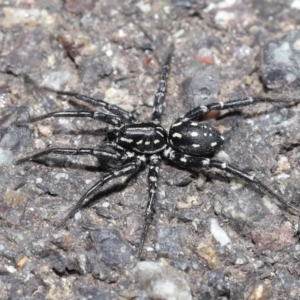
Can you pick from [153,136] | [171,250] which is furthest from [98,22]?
[171,250]

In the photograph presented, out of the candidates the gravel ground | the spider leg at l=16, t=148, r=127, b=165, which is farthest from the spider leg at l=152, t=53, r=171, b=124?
the spider leg at l=16, t=148, r=127, b=165

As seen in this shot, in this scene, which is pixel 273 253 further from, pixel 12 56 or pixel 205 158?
pixel 12 56

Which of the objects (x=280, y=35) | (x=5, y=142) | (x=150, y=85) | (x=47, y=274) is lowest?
(x=47, y=274)

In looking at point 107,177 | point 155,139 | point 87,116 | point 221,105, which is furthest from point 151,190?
point 221,105

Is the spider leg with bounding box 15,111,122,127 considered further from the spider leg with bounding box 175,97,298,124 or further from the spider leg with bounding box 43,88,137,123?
the spider leg with bounding box 175,97,298,124

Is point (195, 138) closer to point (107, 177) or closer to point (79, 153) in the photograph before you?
point (107, 177)

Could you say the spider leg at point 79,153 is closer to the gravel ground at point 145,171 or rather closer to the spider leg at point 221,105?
the gravel ground at point 145,171
